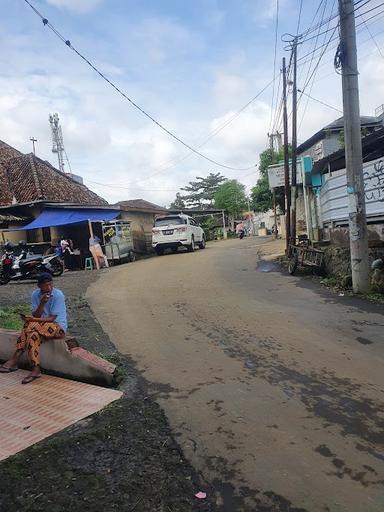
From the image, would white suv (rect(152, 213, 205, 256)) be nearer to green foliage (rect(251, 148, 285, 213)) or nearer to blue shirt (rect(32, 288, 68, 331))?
green foliage (rect(251, 148, 285, 213))

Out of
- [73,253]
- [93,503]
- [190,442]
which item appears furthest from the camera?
[73,253]

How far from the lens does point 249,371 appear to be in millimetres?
5184

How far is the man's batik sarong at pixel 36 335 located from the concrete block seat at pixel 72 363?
0.09 m

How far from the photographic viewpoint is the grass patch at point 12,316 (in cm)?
720

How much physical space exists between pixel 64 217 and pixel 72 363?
1537 cm

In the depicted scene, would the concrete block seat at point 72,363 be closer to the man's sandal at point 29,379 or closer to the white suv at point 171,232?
the man's sandal at point 29,379

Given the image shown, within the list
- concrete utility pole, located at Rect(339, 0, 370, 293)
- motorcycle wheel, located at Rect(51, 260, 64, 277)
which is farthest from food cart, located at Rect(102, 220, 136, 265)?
concrete utility pole, located at Rect(339, 0, 370, 293)

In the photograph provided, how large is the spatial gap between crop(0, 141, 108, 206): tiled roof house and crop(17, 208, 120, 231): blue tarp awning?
1.16 m

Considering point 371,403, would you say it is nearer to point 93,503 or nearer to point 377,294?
point 93,503

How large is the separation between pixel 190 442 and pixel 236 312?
474 centimetres

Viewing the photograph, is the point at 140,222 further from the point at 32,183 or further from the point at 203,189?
the point at 203,189

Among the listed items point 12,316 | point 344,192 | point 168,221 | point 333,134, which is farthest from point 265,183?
point 12,316

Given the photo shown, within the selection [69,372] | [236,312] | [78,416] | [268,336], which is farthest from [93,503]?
[236,312]

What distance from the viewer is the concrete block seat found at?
16.0 feet
